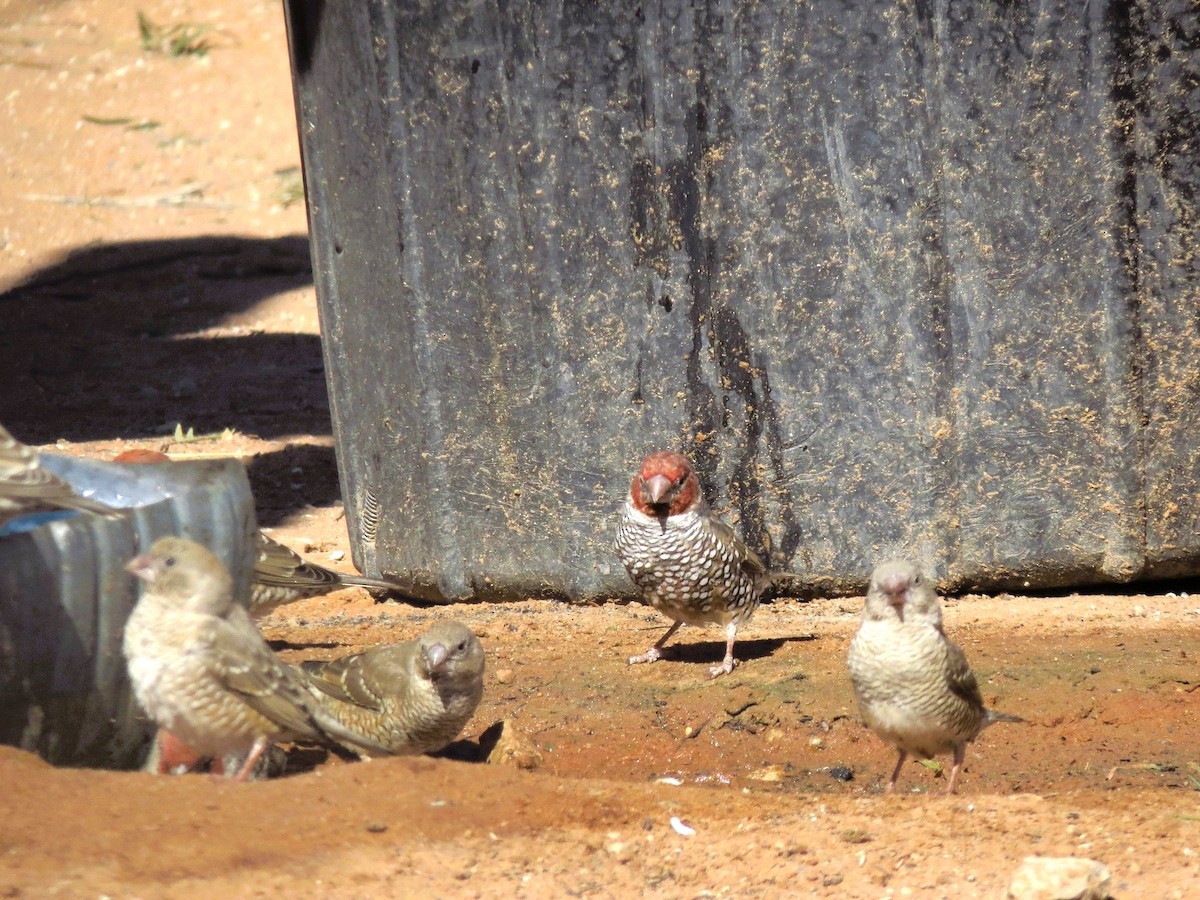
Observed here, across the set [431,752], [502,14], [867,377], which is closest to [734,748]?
[431,752]

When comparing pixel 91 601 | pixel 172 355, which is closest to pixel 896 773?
pixel 91 601

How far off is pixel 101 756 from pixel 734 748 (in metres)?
2.24

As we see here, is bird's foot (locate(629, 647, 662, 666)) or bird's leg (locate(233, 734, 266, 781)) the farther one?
bird's foot (locate(629, 647, 662, 666))

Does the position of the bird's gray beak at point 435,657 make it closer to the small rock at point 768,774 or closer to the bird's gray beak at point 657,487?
the small rock at point 768,774

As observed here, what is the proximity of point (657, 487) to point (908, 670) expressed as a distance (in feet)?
5.40

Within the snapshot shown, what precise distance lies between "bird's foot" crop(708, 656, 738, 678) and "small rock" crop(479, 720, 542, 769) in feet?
3.95

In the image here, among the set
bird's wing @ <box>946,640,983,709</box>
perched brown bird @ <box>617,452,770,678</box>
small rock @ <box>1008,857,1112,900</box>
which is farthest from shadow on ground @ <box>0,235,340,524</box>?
small rock @ <box>1008,857,1112,900</box>

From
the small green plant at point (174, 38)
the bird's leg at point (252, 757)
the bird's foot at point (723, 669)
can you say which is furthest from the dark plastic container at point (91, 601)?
the small green plant at point (174, 38)

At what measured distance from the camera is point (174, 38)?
19.9m

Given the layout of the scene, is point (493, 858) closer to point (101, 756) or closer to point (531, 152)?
point (101, 756)

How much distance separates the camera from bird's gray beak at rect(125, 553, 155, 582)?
4.34 m

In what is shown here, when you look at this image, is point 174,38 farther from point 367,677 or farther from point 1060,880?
point 1060,880

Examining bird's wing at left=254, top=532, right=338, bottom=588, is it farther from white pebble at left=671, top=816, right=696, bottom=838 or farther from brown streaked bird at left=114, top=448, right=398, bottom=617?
white pebble at left=671, top=816, right=696, bottom=838

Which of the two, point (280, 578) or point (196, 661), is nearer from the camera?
point (196, 661)
